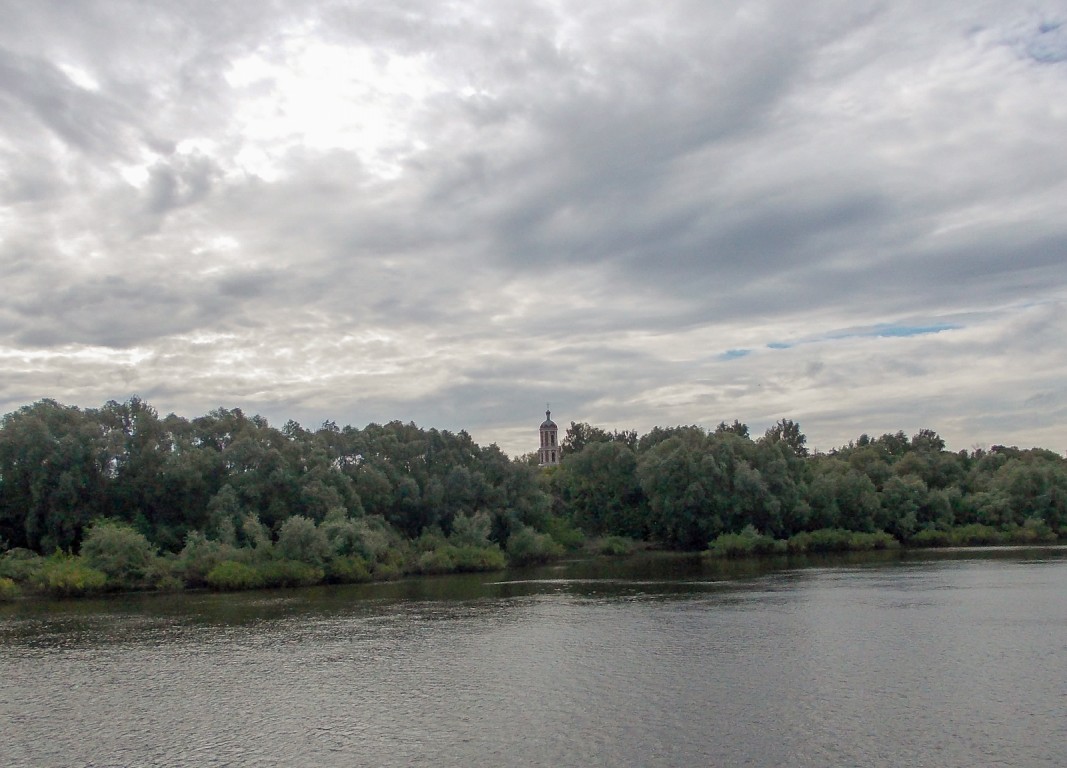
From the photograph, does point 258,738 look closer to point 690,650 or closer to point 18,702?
point 18,702

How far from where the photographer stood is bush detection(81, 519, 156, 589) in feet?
224

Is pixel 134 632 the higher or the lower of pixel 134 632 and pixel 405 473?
the lower

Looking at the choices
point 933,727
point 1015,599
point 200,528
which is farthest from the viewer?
point 200,528

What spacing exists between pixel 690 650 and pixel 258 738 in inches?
745

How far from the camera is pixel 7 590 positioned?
210 ft

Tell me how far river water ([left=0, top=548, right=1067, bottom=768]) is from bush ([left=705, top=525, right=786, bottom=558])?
3789 cm

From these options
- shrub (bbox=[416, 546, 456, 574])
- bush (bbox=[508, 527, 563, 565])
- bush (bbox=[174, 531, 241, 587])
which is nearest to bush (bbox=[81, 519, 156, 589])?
bush (bbox=[174, 531, 241, 587])

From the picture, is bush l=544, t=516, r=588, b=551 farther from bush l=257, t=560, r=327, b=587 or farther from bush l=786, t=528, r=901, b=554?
bush l=257, t=560, r=327, b=587

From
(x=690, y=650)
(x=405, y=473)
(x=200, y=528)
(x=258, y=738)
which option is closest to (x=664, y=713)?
(x=690, y=650)

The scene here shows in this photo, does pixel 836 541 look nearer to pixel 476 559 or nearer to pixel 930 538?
pixel 930 538

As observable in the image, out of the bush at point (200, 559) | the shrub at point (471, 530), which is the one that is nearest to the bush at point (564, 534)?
the shrub at point (471, 530)

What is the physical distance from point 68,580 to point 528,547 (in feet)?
142

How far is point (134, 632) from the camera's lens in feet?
157

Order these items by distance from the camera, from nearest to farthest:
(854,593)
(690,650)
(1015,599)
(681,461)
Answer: (690,650), (1015,599), (854,593), (681,461)
